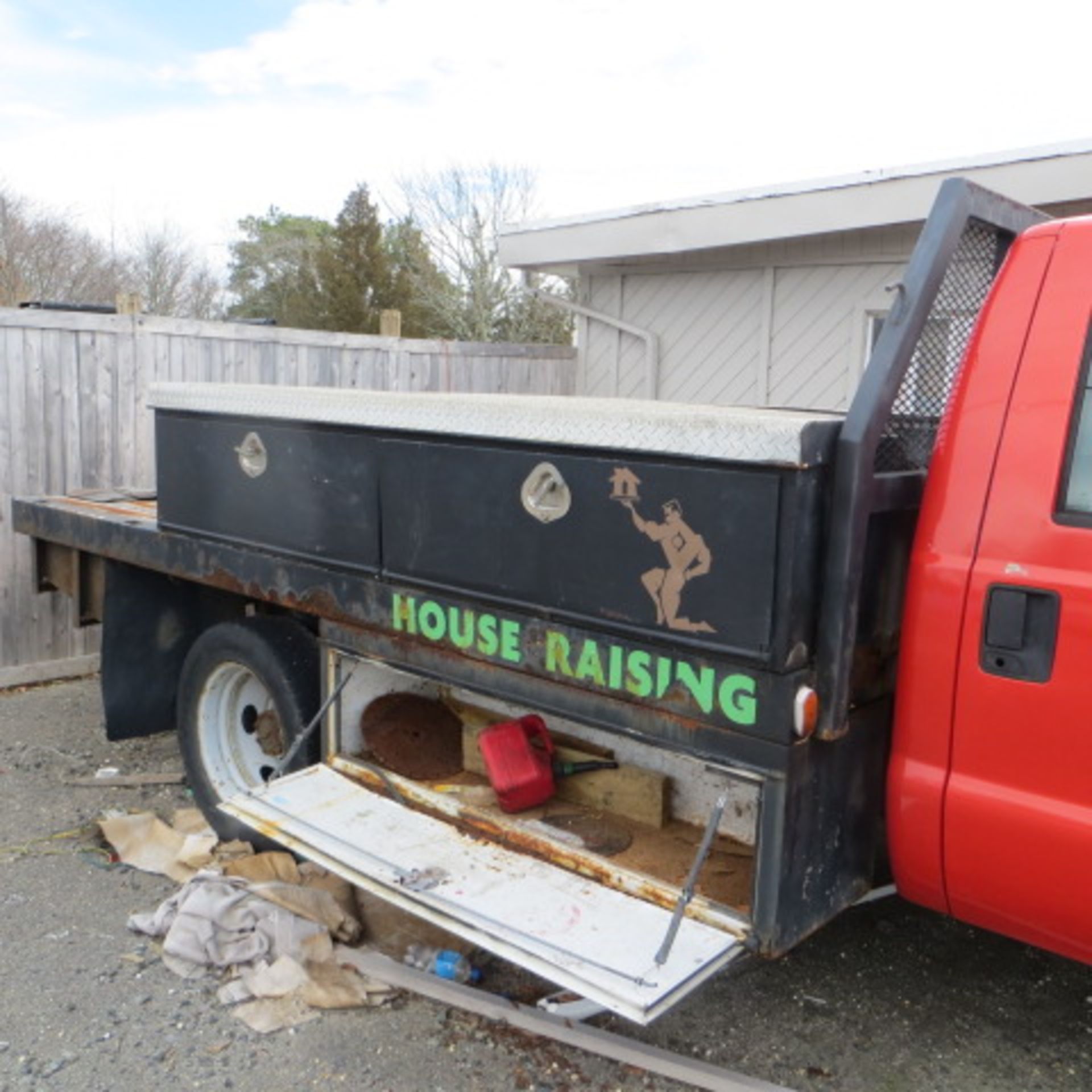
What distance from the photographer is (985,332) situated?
2.43 m

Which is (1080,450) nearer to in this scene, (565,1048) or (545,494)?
(545,494)

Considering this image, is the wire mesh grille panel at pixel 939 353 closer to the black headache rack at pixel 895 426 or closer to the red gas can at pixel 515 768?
the black headache rack at pixel 895 426

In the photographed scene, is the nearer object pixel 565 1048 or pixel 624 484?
pixel 624 484

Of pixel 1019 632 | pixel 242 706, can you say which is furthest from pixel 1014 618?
pixel 242 706

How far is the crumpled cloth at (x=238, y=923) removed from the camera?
331 centimetres

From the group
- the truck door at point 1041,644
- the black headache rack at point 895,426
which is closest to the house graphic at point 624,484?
the black headache rack at point 895,426

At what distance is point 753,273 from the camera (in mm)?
7906

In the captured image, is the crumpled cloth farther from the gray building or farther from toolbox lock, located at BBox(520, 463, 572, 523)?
the gray building

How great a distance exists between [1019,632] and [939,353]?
79 cm

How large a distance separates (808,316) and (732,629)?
5667 millimetres

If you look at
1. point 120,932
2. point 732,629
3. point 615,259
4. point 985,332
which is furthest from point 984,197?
point 615,259

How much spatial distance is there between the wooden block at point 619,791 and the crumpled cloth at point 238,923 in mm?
735

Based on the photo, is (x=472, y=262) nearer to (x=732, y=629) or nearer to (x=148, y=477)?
(x=148, y=477)

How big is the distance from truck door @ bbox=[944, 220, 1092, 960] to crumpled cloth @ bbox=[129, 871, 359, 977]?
6.64ft
